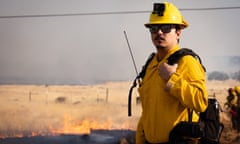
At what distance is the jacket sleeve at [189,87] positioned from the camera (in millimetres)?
1552

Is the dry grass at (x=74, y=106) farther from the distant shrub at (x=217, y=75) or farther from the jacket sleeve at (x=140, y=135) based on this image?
the jacket sleeve at (x=140, y=135)

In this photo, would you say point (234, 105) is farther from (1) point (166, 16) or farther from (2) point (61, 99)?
(1) point (166, 16)

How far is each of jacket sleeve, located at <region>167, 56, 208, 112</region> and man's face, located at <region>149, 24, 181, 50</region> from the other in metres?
0.13

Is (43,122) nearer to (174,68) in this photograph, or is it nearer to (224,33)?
(224,33)

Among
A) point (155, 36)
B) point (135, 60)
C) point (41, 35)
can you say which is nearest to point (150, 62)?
point (155, 36)

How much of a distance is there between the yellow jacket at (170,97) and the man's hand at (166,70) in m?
0.01

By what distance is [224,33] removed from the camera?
11.9 feet

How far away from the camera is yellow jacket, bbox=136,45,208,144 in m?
1.56

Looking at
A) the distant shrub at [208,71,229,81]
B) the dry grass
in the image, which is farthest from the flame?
the distant shrub at [208,71,229,81]

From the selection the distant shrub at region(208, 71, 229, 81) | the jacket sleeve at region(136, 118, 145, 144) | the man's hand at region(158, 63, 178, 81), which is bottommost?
the distant shrub at region(208, 71, 229, 81)

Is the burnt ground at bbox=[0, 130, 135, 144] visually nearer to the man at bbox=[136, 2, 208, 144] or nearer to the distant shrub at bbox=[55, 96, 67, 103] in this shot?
the distant shrub at bbox=[55, 96, 67, 103]

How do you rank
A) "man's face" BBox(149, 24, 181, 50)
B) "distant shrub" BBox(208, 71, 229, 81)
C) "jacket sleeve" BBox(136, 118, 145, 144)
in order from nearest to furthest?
"man's face" BBox(149, 24, 181, 50) → "jacket sleeve" BBox(136, 118, 145, 144) → "distant shrub" BBox(208, 71, 229, 81)

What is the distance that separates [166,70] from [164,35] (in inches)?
6.3

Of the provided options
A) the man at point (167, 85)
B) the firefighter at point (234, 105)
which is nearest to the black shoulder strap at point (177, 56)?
the man at point (167, 85)
